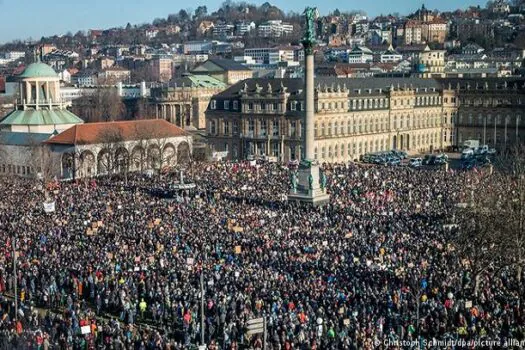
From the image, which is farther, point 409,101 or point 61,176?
point 409,101

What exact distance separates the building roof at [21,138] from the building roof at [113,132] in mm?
3022

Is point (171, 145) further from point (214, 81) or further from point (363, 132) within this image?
point (214, 81)

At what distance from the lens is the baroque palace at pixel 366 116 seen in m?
87.1

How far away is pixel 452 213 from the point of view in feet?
149

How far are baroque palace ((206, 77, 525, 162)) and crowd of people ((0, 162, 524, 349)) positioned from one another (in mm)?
32450

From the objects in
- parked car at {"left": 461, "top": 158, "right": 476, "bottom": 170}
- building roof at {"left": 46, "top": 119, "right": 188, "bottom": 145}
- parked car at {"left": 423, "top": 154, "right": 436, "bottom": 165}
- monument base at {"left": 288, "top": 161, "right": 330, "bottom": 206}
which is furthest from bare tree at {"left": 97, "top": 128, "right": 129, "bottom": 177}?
parked car at {"left": 461, "top": 158, "right": 476, "bottom": 170}

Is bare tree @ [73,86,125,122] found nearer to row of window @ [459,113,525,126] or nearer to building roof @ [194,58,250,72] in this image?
building roof @ [194,58,250,72]

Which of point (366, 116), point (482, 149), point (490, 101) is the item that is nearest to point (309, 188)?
point (482, 149)

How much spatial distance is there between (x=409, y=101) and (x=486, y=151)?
15.0 metres

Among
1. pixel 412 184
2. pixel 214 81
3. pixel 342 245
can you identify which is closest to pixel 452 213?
pixel 342 245

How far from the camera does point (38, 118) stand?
280 ft

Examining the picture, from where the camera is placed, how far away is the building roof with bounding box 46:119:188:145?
243 ft

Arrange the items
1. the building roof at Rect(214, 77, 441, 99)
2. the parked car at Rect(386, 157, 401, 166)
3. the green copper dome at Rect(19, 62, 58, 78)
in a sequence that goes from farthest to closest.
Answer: the green copper dome at Rect(19, 62, 58, 78) < the building roof at Rect(214, 77, 441, 99) < the parked car at Rect(386, 157, 401, 166)

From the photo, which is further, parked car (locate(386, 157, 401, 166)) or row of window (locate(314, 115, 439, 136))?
row of window (locate(314, 115, 439, 136))
